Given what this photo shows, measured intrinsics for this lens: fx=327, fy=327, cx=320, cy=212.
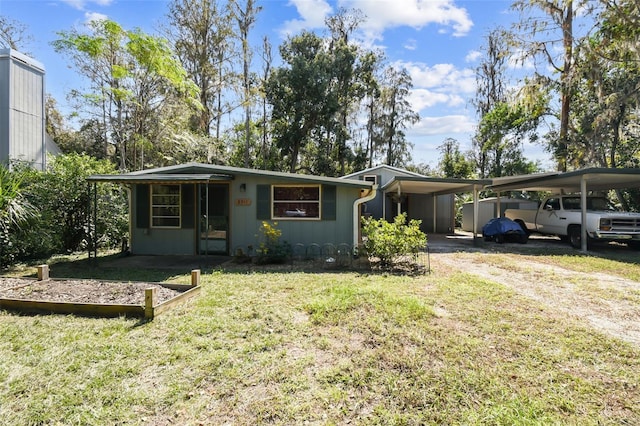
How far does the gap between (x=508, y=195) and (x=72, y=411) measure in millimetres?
22350

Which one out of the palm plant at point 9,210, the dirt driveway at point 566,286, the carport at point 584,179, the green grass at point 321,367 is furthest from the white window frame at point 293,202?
the carport at point 584,179

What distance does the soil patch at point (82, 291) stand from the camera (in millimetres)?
4578

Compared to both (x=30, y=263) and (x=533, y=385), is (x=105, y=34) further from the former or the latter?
(x=533, y=385)

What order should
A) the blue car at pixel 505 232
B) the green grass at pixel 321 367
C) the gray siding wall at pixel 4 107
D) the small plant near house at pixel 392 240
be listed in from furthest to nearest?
the blue car at pixel 505 232, the gray siding wall at pixel 4 107, the small plant near house at pixel 392 240, the green grass at pixel 321 367

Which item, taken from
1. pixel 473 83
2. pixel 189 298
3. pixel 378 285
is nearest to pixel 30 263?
pixel 189 298

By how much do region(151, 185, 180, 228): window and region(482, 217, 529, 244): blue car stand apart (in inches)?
437

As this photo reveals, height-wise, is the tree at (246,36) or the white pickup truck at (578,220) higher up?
the tree at (246,36)

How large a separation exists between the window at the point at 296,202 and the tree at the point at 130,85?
30.0 feet

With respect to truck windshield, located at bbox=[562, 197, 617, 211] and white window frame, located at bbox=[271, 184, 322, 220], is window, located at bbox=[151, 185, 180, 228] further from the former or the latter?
truck windshield, located at bbox=[562, 197, 617, 211]

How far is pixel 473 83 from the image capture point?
25.2 m

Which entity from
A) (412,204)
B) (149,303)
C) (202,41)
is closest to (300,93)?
(202,41)

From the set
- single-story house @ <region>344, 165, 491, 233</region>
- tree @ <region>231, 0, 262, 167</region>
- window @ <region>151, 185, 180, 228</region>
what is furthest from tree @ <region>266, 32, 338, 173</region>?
window @ <region>151, 185, 180, 228</region>

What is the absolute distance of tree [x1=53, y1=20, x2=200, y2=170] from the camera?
1275 centimetres

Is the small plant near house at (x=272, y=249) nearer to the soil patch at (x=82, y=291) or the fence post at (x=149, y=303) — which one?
the soil patch at (x=82, y=291)
